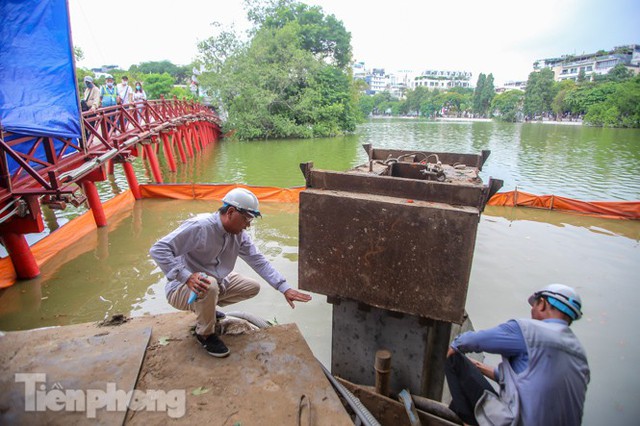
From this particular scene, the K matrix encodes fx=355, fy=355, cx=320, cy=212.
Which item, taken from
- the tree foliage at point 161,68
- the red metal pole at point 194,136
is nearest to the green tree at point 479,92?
the tree foliage at point 161,68

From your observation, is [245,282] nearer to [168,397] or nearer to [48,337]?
[168,397]

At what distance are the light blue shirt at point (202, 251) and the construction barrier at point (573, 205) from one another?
961 cm

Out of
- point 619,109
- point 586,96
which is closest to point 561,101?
point 586,96

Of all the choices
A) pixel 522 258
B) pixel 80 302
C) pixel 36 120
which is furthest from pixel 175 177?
pixel 522 258

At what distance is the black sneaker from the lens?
106 inches

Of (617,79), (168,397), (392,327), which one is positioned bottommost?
(168,397)

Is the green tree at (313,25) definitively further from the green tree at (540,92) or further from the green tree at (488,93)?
the green tree at (488,93)

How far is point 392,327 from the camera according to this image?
108 inches

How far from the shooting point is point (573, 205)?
32.8 feet

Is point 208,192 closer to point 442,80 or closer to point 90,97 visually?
point 90,97

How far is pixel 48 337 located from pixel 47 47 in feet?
→ 18.2

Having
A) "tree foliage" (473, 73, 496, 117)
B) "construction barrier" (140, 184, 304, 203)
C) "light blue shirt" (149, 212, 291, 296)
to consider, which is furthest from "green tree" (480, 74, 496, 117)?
"light blue shirt" (149, 212, 291, 296)

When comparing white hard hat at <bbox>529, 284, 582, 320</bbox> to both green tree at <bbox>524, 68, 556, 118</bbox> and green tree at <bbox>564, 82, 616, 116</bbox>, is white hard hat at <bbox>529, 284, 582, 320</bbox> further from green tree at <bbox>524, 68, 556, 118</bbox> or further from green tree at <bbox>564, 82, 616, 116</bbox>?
green tree at <bbox>524, 68, 556, 118</bbox>

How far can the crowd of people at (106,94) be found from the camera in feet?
35.5
